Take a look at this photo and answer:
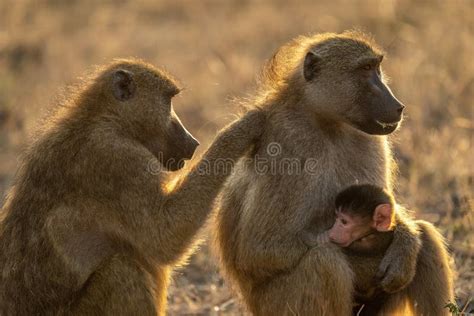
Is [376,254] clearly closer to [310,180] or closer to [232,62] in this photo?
[310,180]

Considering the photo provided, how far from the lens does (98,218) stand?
4.75 meters

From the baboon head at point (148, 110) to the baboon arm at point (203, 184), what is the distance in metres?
0.24

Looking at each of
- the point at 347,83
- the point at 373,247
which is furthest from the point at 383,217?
the point at 347,83

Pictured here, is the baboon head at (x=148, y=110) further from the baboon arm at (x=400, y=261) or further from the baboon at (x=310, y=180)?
the baboon arm at (x=400, y=261)

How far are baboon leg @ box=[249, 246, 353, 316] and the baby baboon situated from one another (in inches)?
3.6

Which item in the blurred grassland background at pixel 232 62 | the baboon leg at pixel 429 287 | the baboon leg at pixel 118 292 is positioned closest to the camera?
the baboon leg at pixel 118 292

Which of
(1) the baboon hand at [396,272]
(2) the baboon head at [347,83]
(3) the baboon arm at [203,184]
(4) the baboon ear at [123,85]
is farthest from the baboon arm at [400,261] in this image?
(4) the baboon ear at [123,85]

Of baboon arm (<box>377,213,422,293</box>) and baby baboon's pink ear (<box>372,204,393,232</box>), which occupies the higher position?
baby baboon's pink ear (<box>372,204,393,232</box>)

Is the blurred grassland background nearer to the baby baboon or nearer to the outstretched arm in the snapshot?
the baby baboon

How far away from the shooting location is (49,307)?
15.2ft

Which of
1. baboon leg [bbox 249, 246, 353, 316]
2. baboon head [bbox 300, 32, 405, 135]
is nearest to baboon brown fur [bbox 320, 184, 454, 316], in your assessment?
baboon leg [bbox 249, 246, 353, 316]

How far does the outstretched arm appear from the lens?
4715 mm

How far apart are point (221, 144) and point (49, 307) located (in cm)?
103

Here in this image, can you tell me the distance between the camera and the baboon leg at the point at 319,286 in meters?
4.59
